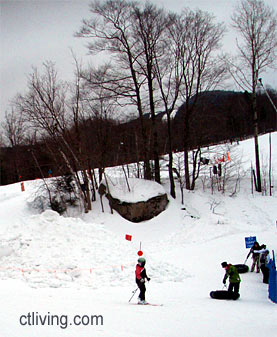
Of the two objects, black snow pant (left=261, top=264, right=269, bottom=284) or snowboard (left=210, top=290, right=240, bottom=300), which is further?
black snow pant (left=261, top=264, right=269, bottom=284)

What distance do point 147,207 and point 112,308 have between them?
1504 centimetres

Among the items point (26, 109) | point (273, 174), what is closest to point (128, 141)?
point (26, 109)

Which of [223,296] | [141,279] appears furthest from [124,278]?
[223,296]

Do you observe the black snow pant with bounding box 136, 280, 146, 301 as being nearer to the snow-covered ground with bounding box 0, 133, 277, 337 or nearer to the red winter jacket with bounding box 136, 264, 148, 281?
the red winter jacket with bounding box 136, 264, 148, 281

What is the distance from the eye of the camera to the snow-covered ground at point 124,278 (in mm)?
6836

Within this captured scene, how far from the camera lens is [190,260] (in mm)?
15367

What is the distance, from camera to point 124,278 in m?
11.4

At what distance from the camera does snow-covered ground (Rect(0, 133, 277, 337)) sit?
6836 millimetres

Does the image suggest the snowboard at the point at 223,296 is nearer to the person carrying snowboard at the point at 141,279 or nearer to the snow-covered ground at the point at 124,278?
the snow-covered ground at the point at 124,278

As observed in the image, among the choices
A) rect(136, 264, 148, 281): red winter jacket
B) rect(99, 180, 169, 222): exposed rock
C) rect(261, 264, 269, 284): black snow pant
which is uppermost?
rect(136, 264, 148, 281): red winter jacket

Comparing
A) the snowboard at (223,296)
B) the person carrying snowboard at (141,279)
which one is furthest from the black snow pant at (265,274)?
the person carrying snowboard at (141,279)

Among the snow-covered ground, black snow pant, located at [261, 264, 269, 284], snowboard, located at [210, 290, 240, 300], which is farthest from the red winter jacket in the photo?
black snow pant, located at [261, 264, 269, 284]

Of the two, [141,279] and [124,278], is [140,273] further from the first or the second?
[124,278]

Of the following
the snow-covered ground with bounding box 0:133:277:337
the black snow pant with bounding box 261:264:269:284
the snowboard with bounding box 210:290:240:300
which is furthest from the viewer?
the black snow pant with bounding box 261:264:269:284
